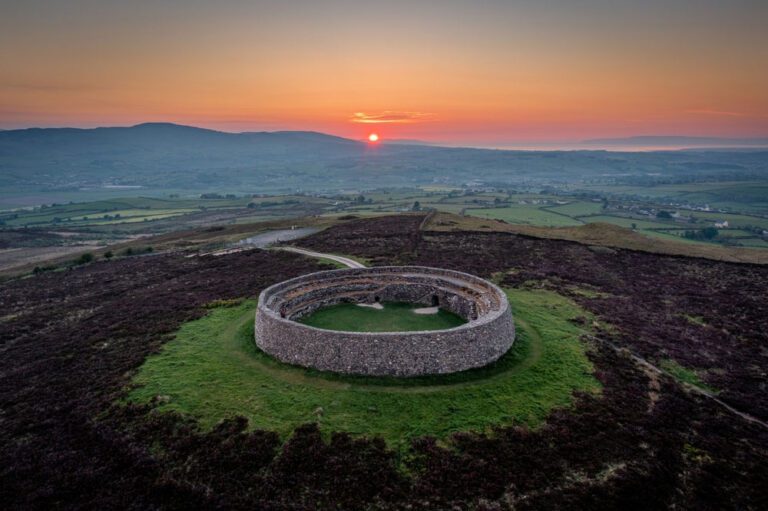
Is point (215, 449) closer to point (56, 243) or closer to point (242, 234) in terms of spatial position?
point (242, 234)

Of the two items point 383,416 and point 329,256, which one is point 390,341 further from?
point 329,256

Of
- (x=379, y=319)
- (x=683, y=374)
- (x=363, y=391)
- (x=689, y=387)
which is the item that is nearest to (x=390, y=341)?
(x=363, y=391)

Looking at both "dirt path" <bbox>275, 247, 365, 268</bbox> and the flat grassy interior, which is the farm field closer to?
the flat grassy interior

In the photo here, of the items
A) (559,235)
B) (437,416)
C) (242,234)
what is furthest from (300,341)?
(242,234)

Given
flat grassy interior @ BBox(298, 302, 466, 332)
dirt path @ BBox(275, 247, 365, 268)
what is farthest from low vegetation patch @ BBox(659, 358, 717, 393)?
dirt path @ BBox(275, 247, 365, 268)

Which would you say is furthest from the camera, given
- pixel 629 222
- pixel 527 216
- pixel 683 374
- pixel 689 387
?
pixel 527 216
